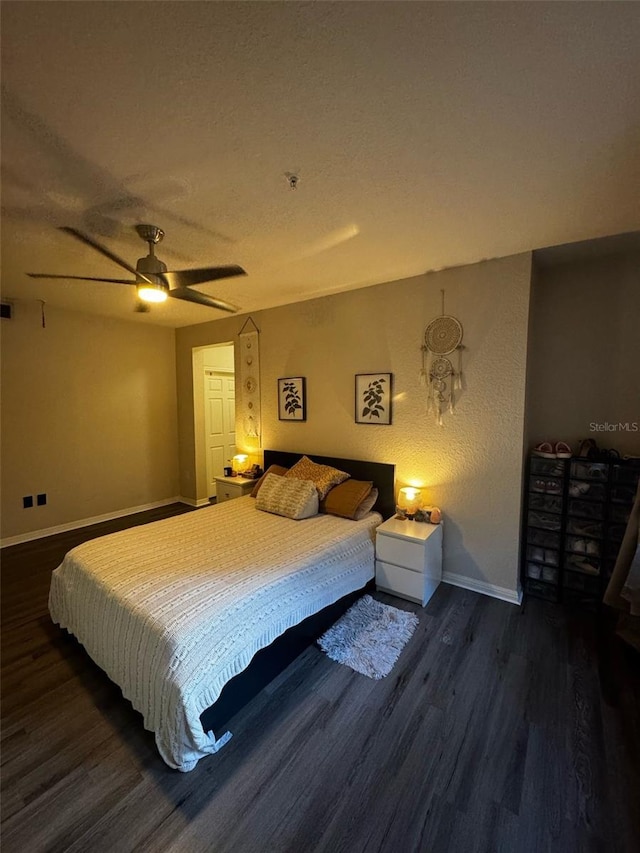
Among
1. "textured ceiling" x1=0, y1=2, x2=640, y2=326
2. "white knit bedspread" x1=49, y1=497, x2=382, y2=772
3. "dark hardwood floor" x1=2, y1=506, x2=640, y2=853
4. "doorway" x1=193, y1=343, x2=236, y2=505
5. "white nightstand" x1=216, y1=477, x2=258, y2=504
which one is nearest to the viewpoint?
"textured ceiling" x1=0, y1=2, x2=640, y2=326

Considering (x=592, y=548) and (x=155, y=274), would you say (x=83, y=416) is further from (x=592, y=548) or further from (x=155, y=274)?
(x=592, y=548)

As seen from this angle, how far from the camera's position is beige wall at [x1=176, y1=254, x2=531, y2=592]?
2592 millimetres

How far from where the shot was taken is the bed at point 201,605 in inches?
58.0

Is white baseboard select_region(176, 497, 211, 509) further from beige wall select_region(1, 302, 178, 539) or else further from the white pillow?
the white pillow

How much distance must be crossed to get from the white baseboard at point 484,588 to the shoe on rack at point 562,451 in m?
1.07

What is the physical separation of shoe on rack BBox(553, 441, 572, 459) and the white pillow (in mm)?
1900

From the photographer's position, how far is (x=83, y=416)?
4.28 meters

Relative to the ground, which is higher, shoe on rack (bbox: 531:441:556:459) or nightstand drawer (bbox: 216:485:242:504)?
shoe on rack (bbox: 531:441:556:459)

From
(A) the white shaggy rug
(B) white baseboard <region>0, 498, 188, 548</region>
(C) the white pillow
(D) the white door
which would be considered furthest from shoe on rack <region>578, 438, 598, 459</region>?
(B) white baseboard <region>0, 498, 188, 548</region>

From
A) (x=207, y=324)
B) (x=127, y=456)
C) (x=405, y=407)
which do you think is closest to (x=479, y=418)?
(x=405, y=407)

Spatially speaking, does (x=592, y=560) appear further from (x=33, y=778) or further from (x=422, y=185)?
(x=33, y=778)

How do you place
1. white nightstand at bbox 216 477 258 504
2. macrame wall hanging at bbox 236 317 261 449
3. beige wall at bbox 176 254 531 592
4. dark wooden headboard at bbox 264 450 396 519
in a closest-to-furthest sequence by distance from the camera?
beige wall at bbox 176 254 531 592 → dark wooden headboard at bbox 264 450 396 519 → white nightstand at bbox 216 477 258 504 → macrame wall hanging at bbox 236 317 261 449

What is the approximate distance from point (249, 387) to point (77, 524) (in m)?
2.67

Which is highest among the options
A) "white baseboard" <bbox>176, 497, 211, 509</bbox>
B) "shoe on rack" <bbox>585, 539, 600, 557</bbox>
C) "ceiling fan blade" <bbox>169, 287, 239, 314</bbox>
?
"ceiling fan blade" <bbox>169, 287, 239, 314</bbox>
